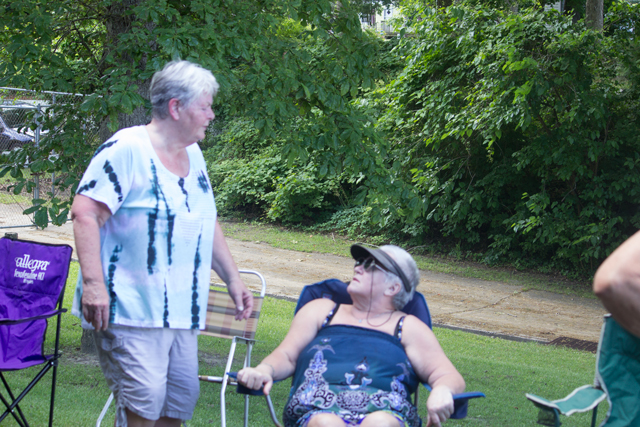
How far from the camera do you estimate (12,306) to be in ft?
11.3

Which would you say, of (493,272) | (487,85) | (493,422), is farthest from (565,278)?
(493,422)

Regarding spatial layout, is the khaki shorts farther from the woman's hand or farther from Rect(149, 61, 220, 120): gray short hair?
the woman's hand

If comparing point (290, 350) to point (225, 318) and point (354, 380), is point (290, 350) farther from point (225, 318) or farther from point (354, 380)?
point (225, 318)

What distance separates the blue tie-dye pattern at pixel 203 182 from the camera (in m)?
2.37

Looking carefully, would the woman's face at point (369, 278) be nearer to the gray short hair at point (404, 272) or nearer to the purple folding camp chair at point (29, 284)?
the gray short hair at point (404, 272)

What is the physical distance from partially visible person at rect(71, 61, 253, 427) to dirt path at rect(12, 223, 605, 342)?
6.01 meters

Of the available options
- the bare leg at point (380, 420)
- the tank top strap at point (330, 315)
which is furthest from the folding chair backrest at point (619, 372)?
the tank top strap at point (330, 315)

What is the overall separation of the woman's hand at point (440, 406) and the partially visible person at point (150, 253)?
3.11 ft

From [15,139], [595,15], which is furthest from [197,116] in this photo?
[595,15]

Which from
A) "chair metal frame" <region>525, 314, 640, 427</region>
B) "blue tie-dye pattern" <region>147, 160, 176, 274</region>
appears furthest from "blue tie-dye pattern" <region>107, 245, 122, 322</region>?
"chair metal frame" <region>525, 314, 640, 427</region>

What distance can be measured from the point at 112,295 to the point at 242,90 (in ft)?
9.55

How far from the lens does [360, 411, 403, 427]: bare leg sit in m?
2.29

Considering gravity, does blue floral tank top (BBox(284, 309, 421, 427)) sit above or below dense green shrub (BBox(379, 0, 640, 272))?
below

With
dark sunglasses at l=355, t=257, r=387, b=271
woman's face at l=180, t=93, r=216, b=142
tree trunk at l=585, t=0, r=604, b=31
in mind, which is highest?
tree trunk at l=585, t=0, r=604, b=31
